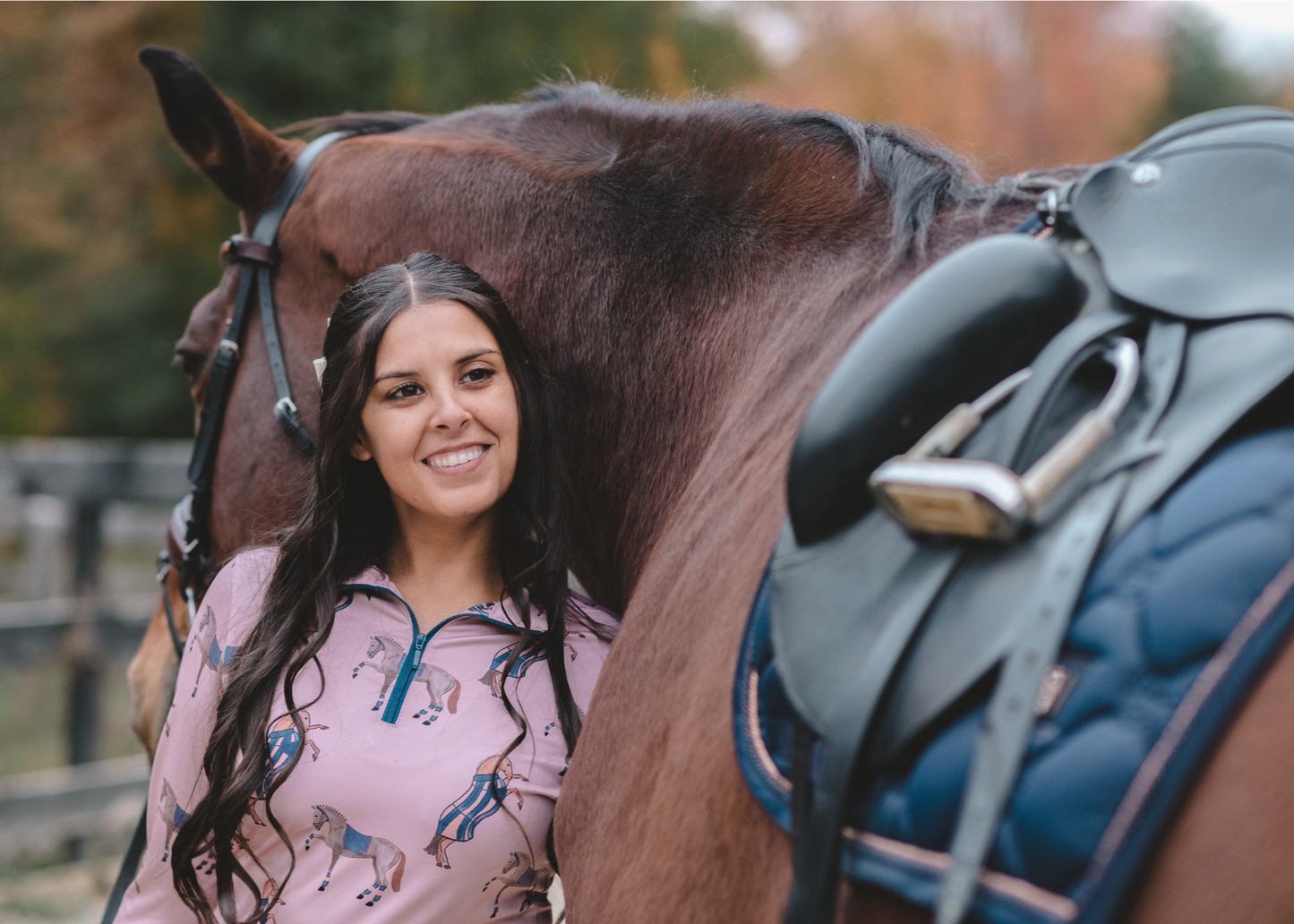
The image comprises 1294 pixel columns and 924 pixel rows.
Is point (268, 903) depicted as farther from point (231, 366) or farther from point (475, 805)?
point (231, 366)

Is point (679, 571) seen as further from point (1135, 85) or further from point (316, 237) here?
point (1135, 85)

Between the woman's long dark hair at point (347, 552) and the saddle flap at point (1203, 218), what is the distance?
3.16 feet

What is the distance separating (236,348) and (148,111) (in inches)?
534

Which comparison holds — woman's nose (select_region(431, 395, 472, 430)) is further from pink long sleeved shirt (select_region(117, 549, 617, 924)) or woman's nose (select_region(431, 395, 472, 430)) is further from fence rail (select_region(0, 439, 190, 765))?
fence rail (select_region(0, 439, 190, 765))

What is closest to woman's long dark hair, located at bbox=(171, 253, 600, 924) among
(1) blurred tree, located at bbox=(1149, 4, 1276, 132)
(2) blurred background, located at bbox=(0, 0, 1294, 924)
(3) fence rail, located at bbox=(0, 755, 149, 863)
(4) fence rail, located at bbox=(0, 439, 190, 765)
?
(3) fence rail, located at bbox=(0, 755, 149, 863)

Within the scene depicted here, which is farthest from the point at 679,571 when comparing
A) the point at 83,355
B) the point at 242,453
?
the point at 83,355

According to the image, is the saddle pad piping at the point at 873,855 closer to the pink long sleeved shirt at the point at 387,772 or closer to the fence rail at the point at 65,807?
the pink long sleeved shirt at the point at 387,772

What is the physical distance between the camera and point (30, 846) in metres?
4.60

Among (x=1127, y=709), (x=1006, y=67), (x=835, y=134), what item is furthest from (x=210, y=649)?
(x=1006, y=67)

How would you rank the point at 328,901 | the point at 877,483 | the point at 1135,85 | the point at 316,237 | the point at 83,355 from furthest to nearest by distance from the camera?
the point at 1135,85, the point at 83,355, the point at 316,237, the point at 328,901, the point at 877,483

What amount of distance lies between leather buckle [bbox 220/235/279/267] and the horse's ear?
0.12 m

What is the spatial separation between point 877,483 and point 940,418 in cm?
14

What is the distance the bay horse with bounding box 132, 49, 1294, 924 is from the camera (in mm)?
1059

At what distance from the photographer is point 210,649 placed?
1668 millimetres
